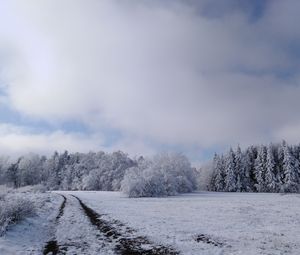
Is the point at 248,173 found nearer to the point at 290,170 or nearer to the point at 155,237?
the point at 290,170

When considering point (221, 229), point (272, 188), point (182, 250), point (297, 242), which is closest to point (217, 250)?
point (182, 250)

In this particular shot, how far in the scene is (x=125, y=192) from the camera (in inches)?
2640

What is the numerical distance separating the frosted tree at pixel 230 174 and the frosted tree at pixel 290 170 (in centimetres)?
1453

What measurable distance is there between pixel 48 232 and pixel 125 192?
48707 mm

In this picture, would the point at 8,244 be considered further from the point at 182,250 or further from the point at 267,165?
the point at 267,165

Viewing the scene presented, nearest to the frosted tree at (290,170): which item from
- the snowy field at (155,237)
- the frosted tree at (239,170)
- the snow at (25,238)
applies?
the frosted tree at (239,170)

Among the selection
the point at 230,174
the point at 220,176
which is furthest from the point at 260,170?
the point at 220,176

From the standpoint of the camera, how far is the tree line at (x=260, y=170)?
284 feet

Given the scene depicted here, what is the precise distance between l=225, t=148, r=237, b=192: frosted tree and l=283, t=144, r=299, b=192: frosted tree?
1453 centimetres

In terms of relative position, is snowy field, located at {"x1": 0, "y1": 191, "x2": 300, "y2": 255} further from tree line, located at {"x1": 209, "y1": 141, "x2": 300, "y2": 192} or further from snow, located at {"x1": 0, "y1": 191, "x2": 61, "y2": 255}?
tree line, located at {"x1": 209, "y1": 141, "x2": 300, "y2": 192}

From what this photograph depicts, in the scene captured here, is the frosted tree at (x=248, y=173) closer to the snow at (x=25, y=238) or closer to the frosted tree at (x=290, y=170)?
the frosted tree at (x=290, y=170)

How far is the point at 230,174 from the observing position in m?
96.6

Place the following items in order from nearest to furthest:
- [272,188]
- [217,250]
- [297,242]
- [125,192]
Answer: [217,250] < [297,242] < [125,192] < [272,188]

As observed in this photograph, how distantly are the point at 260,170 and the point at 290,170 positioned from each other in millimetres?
9392
